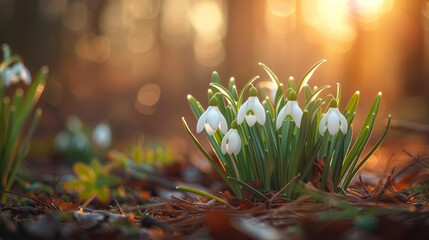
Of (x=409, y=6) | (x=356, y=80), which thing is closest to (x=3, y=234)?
(x=409, y=6)

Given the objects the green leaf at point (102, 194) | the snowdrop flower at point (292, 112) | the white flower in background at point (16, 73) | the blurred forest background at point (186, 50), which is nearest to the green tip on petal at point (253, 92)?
the snowdrop flower at point (292, 112)

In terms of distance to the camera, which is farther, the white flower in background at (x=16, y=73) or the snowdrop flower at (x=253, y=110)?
the white flower in background at (x=16, y=73)

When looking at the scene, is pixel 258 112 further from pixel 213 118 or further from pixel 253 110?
pixel 213 118

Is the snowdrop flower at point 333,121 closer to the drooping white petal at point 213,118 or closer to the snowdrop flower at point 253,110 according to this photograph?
the snowdrop flower at point 253,110

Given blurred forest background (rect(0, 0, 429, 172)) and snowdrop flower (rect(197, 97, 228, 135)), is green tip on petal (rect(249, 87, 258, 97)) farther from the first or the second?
blurred forest background (rect(0, 0, 429, 172))

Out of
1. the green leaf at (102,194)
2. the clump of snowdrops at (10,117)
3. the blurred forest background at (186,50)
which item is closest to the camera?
the clump of snowdrops at (10,117)

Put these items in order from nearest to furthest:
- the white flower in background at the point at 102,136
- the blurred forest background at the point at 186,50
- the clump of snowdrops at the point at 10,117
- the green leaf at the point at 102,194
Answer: the clump of snowdrops at the point at 10,117 < the green leaf at the point at 102,194 < the white flower in background at the point at 102,136 < the blurred forest background at the point at 186,50
